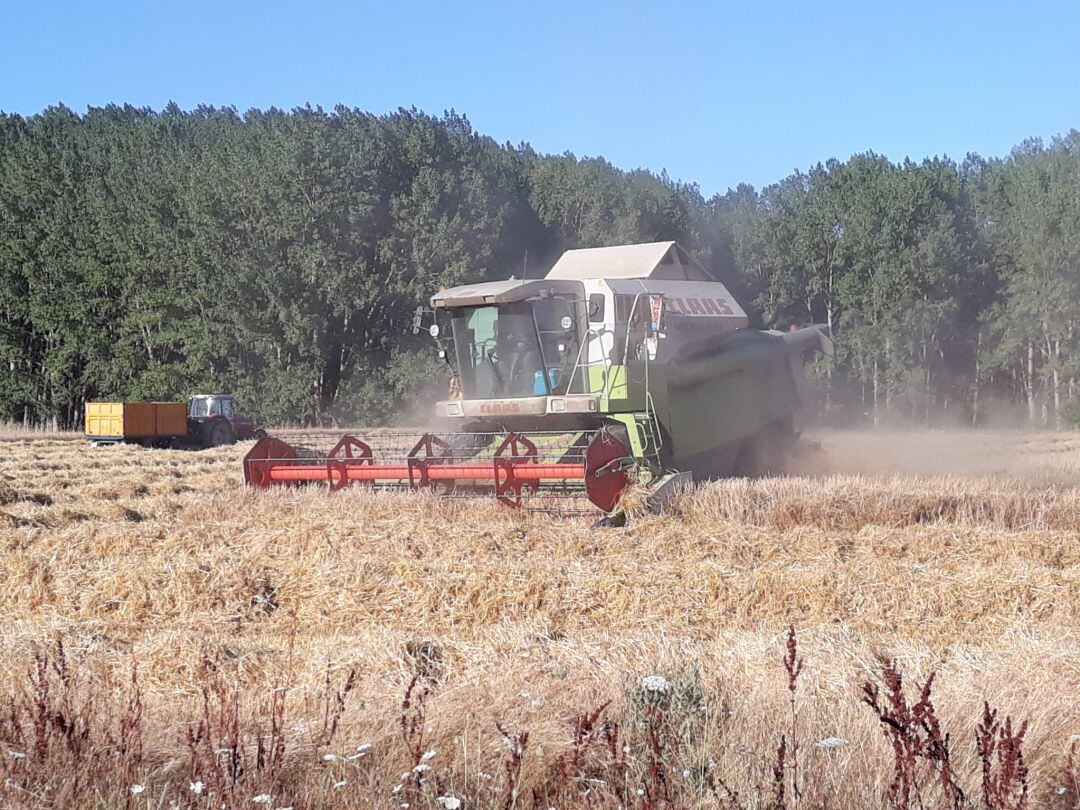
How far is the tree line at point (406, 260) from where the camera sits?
3897cm

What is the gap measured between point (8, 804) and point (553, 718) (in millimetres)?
1824

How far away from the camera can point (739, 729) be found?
12.9 ft

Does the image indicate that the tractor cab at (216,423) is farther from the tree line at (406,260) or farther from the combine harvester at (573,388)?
the combine harvester at (573,388)

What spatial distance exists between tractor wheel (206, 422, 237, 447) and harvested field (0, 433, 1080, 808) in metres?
17.4

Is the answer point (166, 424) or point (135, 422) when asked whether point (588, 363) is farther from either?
point (166, 424)

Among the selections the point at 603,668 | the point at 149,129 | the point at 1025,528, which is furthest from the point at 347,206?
the point at 603,668

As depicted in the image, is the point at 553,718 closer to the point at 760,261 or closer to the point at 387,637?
the point at 387,637

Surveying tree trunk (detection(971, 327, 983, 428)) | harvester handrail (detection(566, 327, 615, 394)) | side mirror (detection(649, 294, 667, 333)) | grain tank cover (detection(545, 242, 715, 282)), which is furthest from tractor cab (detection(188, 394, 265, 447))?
tree trunk (detection(971, 327, 983, 428))

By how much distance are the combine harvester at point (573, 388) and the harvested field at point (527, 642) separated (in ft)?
3.45

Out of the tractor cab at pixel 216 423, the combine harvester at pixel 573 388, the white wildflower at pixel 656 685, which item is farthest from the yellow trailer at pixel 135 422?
the white wildflower at pixel 656 685

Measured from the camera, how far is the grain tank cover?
13414mm

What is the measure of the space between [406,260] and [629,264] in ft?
86.4

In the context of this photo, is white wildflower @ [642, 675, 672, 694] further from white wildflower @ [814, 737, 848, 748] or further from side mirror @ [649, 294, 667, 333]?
side mirror @ [649, 294, 667, 333]

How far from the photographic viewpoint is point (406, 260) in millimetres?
39062
